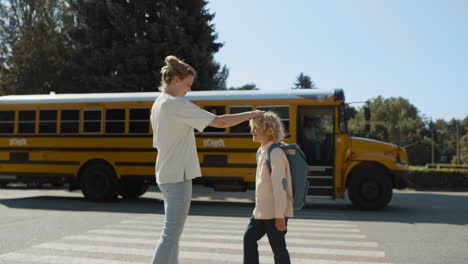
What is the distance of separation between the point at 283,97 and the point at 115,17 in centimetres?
1472

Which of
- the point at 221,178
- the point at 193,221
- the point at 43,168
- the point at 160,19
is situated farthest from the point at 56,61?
the point at 193,221

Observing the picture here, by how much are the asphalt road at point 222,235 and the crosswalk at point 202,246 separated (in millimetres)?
12

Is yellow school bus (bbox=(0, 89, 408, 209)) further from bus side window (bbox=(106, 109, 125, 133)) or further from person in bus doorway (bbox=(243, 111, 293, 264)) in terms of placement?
person in bus doorway (bbox=(243, 111, 293, 264))

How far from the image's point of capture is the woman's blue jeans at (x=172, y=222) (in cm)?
355

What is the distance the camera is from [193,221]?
30.3ft

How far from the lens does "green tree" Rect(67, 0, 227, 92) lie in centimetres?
2300

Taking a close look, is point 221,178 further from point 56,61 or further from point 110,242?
point 56,61

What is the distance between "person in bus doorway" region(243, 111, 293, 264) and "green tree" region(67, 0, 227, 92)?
19610 millimetres

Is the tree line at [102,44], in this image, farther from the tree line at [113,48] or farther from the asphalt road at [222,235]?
the asphalt road at [222,235]

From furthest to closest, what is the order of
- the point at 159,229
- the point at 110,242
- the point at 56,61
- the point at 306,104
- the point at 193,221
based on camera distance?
the point at 56,61, the point at 306,104, the point at 193,221, the point at 159,229, the point at 110,242

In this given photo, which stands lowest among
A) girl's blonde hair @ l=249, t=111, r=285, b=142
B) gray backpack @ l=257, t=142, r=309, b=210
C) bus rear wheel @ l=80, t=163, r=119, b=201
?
bus rear wheel @ l=80, t=163, r=119, b=201

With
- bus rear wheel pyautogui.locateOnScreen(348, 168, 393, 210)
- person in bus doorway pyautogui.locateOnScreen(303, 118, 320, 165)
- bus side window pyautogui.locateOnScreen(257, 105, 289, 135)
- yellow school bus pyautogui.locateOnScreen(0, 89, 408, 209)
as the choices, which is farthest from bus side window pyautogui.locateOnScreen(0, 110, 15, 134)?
bus rear wheel pyautogui.locateOnScreen(348, 168, 393, 210)

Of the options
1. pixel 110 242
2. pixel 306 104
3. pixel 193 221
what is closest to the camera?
pixel 110 242

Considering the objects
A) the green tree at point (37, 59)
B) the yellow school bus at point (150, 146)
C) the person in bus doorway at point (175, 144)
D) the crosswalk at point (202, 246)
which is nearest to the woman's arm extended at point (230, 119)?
the person in bus doorway at point (175, 144)
